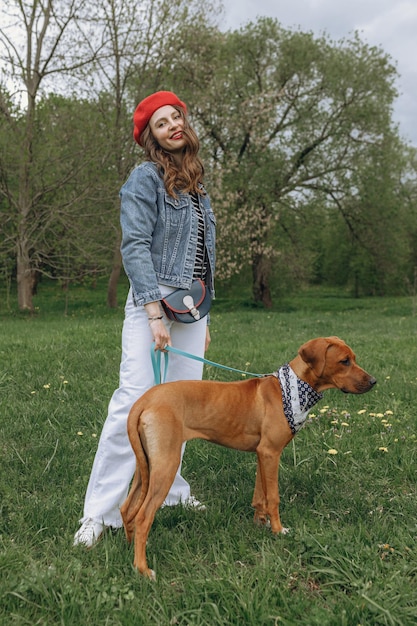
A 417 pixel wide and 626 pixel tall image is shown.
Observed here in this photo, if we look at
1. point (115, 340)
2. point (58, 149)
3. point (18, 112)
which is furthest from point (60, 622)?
point (18, 112)

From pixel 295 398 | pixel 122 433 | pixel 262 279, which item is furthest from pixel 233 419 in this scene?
pixel 262 279

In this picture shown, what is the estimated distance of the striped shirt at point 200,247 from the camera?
11.3 feet

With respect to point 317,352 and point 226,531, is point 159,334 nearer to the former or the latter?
point 317,352

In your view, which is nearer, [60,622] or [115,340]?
[60,622]

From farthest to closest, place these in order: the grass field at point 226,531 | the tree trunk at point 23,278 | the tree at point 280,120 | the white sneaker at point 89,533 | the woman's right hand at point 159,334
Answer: the tree at point 280,120 < the tree trunk at point 23,278 < the woman's right hand at point 159,334 < the white sneaker at point 89,533 < the grass field at point 226,531

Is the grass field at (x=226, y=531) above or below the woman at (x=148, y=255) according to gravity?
below

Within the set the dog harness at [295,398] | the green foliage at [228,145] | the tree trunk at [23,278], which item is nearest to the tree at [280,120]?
the green foliage at [228,145]

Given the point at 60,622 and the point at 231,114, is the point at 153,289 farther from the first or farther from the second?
the point at 231,114

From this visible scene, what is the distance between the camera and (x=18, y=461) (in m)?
4.10

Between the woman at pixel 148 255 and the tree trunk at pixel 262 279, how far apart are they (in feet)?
65.2

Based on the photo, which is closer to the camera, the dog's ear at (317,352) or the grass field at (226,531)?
the grass field at (226,531)

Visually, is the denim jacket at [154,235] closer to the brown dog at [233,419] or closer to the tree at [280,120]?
the brown dog at [233,419]

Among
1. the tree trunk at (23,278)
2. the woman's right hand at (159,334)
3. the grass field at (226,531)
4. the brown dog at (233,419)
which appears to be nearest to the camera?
the grass field at (226,531)

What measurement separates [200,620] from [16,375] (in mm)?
4635
